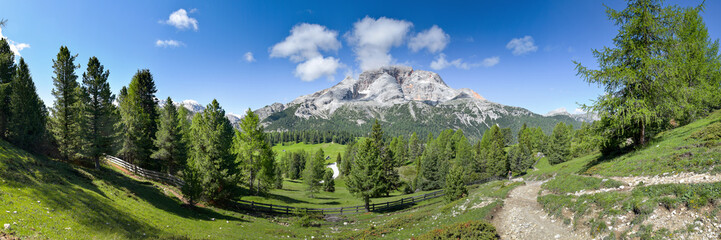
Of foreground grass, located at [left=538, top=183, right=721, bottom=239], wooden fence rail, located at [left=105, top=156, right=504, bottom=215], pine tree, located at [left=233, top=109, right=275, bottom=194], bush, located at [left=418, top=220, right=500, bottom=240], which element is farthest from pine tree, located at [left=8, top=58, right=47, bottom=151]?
foreground grass, located at [left=538, top=183, right=721, bottom=239]

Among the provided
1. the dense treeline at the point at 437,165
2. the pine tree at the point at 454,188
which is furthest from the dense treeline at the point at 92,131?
the pine tree at the point at 454,188

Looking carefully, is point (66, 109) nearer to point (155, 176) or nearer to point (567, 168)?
point (155, 176)

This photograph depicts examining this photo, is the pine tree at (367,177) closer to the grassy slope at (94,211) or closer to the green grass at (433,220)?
the green grass at (433,220)

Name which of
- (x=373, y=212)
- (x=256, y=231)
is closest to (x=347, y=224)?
(x=373, y=212)

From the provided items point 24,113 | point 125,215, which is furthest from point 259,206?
point 24,113

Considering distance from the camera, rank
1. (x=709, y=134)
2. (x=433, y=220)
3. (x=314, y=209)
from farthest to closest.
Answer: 1. (x=314, y=209)
2. (x=433, y=220)
3. (x=709, y=134)

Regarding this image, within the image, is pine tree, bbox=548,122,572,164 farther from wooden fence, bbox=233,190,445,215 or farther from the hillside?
the hillside

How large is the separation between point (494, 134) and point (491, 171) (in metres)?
23.2

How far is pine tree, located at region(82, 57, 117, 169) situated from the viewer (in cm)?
2886

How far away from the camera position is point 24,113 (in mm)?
29422

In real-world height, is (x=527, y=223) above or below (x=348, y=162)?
above

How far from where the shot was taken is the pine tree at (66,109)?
28.0 metres

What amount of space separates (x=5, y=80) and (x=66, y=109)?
12.4 meters

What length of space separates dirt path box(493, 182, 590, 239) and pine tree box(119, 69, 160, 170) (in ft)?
149
